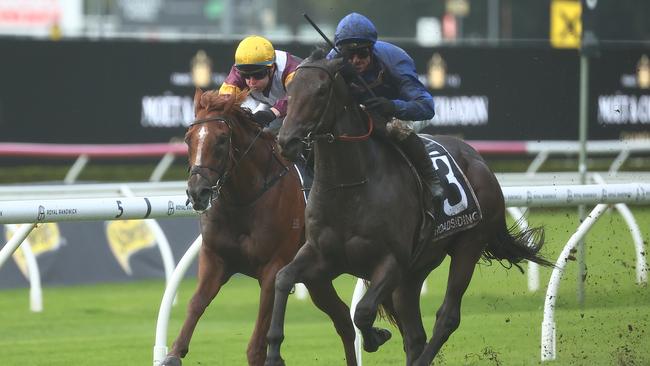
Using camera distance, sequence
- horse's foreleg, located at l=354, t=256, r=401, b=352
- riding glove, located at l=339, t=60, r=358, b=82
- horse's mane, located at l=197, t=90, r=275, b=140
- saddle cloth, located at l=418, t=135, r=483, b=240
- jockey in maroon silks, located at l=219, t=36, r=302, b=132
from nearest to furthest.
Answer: horse's foreleg, located at l=354, t=256, r=401, b=352, riding glove, located at l=339, t=60, r=358, b=82, horse's mane, located at l=197, t=90, r=275, b=140, saddle cloth, located at l=418, t=135, r=483, b=240, jockey in maroon silks, located at l=219, t=36, r=302, b=132

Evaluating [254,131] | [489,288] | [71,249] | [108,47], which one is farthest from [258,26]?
[254,131]

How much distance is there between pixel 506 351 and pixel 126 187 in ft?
10.8

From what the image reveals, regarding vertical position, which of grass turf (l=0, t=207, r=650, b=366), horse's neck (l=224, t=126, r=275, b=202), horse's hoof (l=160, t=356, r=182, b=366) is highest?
horse's neck (l=224, t=126, r=275, b=202)

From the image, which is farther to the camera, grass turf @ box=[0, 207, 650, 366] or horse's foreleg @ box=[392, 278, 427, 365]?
grass turf @ box=[0, 207, 650, 366]

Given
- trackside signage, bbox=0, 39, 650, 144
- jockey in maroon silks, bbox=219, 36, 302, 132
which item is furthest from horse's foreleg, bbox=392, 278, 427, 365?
trackside signage, bbox=0, 39, 650, 144

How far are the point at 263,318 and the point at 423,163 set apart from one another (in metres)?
0.93

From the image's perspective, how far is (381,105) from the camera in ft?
17.6

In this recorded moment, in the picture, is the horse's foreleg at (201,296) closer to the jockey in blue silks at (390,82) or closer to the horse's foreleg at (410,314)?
the horse's foreleg at (410,314)

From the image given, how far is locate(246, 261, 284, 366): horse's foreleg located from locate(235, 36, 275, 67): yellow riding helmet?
900 mm

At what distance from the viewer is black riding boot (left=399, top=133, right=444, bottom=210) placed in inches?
220

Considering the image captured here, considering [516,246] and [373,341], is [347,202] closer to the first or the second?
[373,341]

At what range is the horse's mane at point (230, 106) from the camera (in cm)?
571

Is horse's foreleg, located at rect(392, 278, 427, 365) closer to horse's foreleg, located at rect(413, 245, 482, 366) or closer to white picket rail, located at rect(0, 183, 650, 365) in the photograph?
horse's foreleg, located at rect(413, 245, 482, 366)

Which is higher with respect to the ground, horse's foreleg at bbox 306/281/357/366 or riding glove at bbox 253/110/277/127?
riding glove at bbox 253/110/277/127
